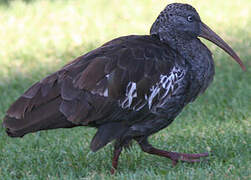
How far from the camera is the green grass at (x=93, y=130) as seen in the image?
5.71 m

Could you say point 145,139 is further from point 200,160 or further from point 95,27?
point 95,27

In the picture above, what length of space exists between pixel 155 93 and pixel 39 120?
1.05 meters

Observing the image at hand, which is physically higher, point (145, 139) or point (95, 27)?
point (145, 139)

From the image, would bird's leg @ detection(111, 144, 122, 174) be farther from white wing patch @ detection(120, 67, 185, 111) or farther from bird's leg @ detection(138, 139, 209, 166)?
white wing patch @ detection(120, 67, 185, 111)

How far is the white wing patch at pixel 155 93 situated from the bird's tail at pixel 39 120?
0.56 metres

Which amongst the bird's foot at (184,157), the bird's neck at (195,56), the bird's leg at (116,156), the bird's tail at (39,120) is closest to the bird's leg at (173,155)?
the bird's foot at (184,157)

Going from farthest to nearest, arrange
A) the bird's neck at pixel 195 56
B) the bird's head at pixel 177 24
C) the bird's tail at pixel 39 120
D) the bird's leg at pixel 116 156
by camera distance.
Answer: the bird's head at pixel 177 24
the bird's neck at pixel 195 56
the bird's leg at pixel 116 156
the bird's tail at pixel 39 120

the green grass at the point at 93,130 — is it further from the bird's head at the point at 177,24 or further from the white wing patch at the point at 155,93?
the bird's head at the point at 177,24

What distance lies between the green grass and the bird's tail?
45 centimetres

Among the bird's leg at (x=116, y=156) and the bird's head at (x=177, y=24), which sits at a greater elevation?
the bird's head at (x=177, y=24)

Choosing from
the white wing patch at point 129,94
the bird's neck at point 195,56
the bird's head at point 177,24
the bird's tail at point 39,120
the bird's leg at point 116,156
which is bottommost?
the bird's leg at point 116,156

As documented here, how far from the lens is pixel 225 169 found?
17.2ft

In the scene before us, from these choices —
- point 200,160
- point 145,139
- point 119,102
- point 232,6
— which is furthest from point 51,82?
point 232,6

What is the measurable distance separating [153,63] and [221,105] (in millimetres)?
2455
